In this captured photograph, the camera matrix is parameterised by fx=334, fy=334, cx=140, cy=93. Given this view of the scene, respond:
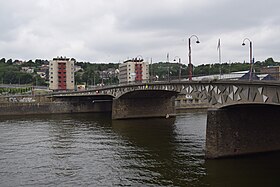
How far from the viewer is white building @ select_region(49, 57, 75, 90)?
154 m

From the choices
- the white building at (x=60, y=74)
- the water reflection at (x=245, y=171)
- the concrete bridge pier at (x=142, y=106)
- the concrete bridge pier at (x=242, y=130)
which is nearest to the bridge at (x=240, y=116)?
the concrete bridge pier at (x=242, y=130)

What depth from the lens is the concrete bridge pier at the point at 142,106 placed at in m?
69.2

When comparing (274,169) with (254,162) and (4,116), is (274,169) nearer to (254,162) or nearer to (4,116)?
(254,162)

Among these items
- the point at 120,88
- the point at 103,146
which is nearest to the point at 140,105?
the point at 120,88

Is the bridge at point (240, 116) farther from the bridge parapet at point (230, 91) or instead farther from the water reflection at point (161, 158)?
the water reflection at point (161, 158)

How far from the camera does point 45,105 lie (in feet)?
298

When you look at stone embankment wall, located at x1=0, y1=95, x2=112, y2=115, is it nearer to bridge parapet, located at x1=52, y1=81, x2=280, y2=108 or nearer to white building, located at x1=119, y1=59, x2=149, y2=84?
bridge parapet, located at x1=52, y1=81, x2=280, y2=108

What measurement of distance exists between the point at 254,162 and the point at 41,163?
61.8 ft

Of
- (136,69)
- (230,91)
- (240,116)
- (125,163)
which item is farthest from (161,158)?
(136,69)

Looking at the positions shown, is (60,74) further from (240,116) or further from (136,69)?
(240,116)

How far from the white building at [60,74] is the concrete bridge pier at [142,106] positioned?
8931cm

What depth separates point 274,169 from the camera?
26.4m

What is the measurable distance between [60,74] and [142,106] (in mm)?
92345

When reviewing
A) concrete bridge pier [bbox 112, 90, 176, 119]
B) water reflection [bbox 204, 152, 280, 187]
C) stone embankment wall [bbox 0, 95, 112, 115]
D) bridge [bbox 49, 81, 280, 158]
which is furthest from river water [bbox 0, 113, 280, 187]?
stone embankment wall [bbox 0, 95, 112, 115]
